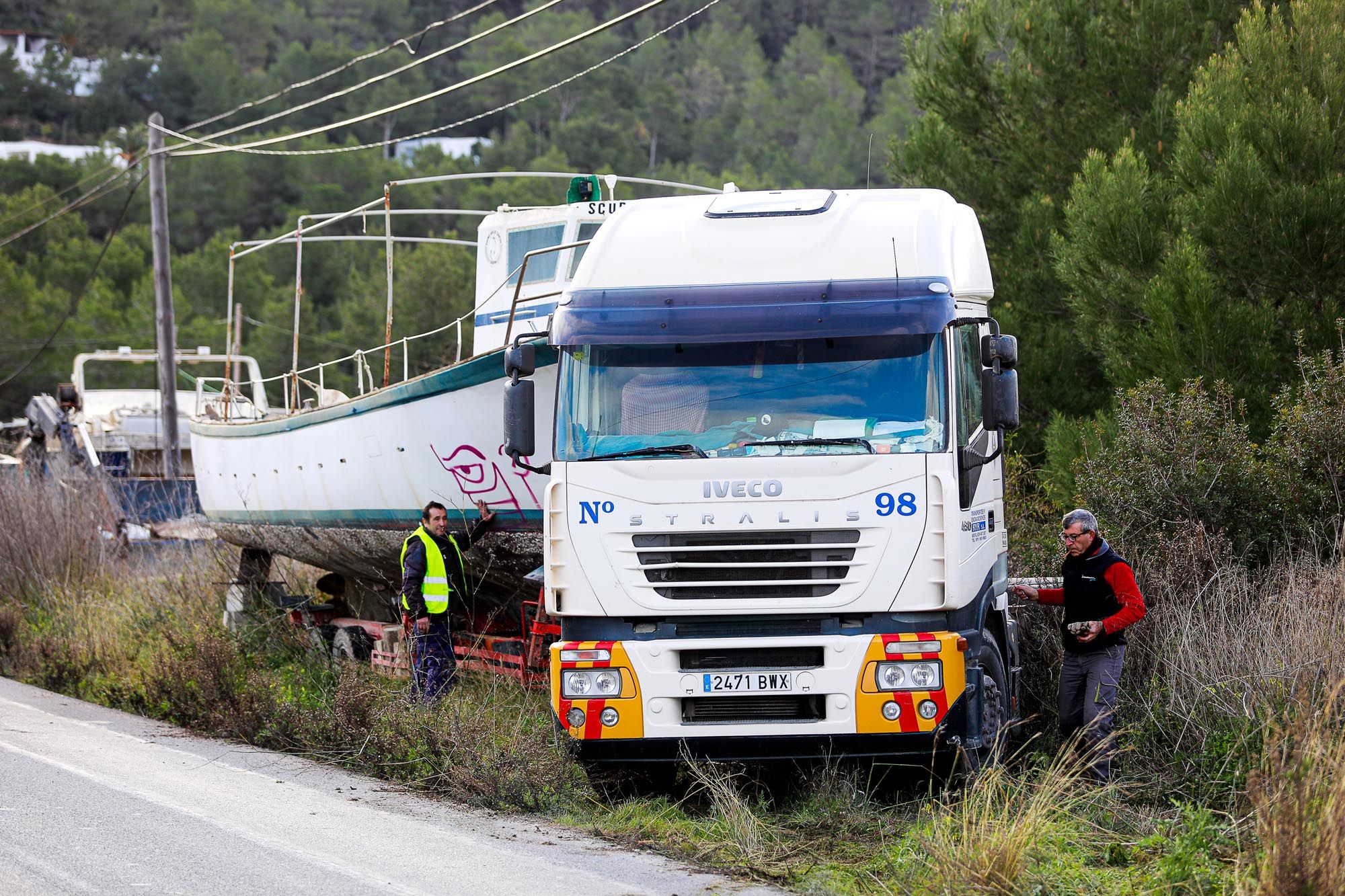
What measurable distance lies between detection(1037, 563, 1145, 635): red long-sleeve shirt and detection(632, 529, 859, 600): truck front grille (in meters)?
1.89

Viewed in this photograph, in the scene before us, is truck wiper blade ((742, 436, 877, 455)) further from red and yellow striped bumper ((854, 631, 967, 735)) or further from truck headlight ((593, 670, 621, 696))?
truck headlight ((593, 670, 621, 696))

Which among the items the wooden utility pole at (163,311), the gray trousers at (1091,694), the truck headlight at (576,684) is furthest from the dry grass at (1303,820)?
the wooden utility pole at (163,311)

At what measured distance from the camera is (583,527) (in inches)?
325

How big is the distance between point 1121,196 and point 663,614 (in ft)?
20.6

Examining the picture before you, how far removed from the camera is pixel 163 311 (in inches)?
958

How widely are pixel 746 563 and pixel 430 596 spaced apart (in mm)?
4274

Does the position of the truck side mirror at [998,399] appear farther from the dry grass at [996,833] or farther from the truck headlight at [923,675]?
the dry grass at [996,833]

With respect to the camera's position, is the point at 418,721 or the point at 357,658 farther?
the point at 357,658

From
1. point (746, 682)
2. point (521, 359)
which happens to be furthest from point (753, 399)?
point (746, 682)

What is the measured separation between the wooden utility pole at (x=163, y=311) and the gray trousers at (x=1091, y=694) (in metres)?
17.2

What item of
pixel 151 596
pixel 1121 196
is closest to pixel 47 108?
pixel 151 596

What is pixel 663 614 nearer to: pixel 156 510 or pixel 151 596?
pixel 151 596

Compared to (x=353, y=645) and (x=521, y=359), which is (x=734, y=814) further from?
(x=353, y=645)

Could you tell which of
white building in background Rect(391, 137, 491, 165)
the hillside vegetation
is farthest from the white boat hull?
white building in background Rect(391, 137, 491, 165)
